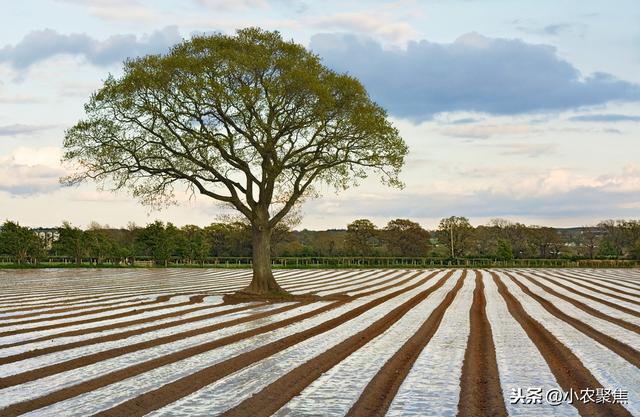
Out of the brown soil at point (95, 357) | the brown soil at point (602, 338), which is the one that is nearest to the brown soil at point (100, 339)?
the brown soil at point (95, 357)

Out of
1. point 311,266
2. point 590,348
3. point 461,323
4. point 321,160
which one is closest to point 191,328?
point 461,323

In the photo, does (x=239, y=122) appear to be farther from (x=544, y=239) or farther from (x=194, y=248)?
(x=544, y=239)

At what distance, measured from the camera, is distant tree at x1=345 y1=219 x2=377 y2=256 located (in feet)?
357

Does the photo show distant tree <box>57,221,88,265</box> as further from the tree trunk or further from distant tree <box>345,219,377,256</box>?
the tree trunk

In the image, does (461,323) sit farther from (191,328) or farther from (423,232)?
(423,232)

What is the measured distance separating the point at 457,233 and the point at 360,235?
21357 millimetres

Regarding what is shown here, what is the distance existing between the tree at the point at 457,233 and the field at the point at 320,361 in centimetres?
9243

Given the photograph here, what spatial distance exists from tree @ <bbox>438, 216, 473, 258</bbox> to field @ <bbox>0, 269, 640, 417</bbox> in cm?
9243

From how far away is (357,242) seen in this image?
358 feet

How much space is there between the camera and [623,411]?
365 inches

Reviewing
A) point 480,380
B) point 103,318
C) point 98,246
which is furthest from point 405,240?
point 480,380

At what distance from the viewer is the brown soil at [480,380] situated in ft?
31.0

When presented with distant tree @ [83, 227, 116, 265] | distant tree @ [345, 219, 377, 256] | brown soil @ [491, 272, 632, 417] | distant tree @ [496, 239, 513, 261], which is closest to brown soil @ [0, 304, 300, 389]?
brown soil @ [491, 272, 632, 417]

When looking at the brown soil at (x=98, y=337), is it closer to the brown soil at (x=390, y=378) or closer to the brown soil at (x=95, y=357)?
the brown soil at (x=95, y=357)
